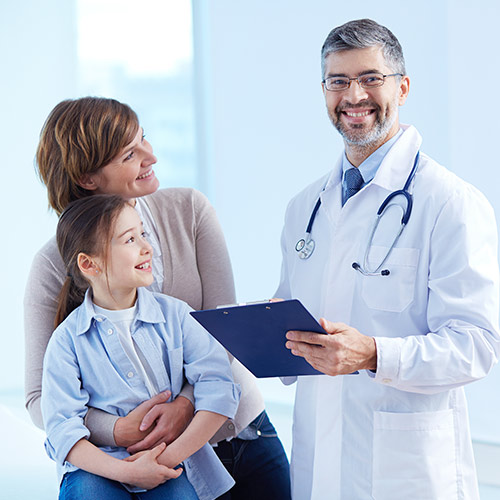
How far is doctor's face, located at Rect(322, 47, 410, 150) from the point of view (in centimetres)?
164

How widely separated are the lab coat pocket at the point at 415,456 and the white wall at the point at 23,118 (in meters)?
3.75

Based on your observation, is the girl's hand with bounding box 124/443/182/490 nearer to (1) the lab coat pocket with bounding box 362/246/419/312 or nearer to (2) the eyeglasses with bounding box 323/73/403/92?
(1) the lab coat pocket with bounding box 362/246/419/312

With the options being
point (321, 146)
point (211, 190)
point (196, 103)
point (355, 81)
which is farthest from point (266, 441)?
point (196, 103)

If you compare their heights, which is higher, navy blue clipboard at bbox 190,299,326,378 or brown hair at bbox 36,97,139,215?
brown hair at bbox 36,97,139,215

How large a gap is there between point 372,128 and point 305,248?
337mm

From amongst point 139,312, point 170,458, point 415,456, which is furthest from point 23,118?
point 415,456

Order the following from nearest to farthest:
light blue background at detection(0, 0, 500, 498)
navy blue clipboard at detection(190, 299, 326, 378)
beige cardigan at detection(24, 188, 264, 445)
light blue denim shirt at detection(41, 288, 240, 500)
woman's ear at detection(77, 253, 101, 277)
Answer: navy blue clipboard at detection(190, 299, 326, 378), light blue denim shirt at detection(41, 288, 240, 500), woman's ear at detection(77, 253, 101, 277), beige cardigan at detection(24, 188, 264, 445), light blue background at detection(0, 0, 500, 498)

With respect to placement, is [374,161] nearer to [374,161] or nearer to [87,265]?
[374,161]

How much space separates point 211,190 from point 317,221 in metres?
3.01

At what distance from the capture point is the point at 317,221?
1.76m

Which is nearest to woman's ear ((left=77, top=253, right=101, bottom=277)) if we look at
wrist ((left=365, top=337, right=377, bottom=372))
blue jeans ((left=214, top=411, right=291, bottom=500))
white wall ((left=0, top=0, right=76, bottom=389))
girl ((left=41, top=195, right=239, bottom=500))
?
girl ((left=41, top=195, right=239, bottom=500))

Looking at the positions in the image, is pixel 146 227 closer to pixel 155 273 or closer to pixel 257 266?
pixel 155 273

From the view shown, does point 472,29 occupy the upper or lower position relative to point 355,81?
upper

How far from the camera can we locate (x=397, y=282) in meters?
1.52
